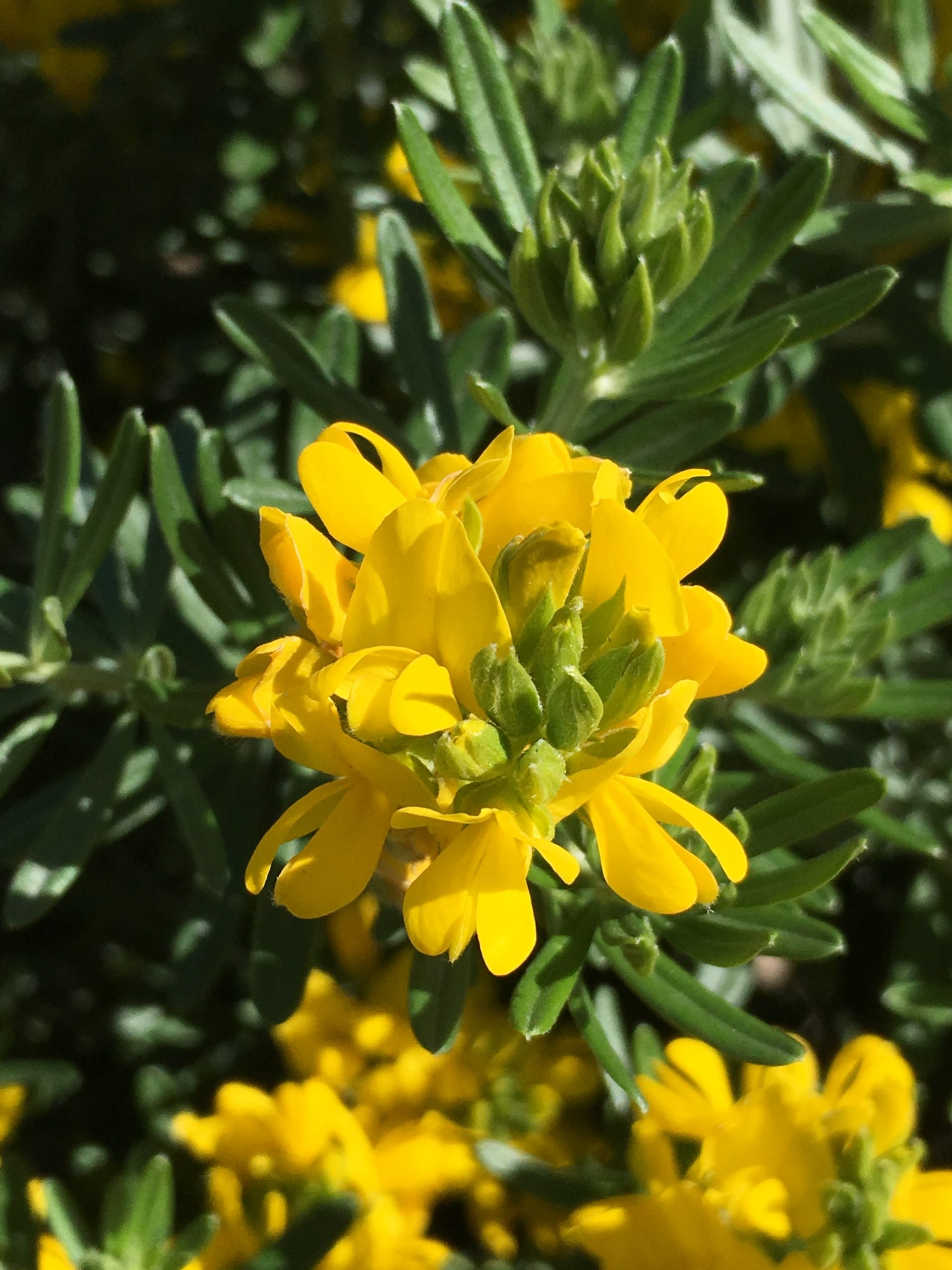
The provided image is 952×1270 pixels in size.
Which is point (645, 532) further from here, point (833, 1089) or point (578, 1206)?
point (578, 1206)

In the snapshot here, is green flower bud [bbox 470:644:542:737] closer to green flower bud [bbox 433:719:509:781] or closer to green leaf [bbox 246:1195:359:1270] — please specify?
green flower bud [bbox 433:719:509:781]

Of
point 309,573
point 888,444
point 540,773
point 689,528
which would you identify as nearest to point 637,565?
point 689,528

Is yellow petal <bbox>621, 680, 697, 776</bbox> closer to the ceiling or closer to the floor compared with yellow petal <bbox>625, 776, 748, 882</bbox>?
closer to the ceiling

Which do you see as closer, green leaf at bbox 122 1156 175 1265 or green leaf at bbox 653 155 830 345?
green leaf at bbox 653 155 830 345

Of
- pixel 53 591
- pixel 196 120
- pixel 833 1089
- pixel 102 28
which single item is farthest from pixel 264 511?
pixel 196 120

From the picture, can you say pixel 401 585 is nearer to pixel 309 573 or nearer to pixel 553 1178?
pixel 309 573

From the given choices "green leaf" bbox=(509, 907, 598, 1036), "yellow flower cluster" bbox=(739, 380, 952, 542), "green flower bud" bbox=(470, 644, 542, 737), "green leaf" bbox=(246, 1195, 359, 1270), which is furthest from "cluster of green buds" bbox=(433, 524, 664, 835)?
"yellow flower cluster" bbox=(739, 380, 952, 542)
